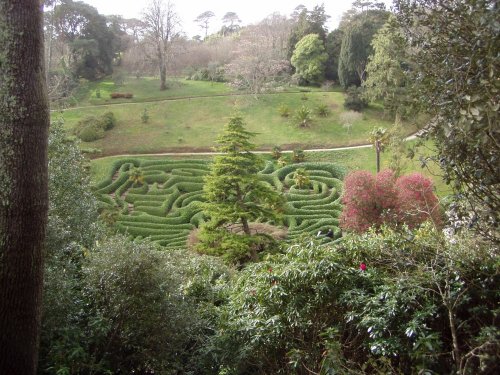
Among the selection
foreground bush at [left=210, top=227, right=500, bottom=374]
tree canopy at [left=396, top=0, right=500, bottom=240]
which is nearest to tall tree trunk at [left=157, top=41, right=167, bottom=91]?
foreground bush at [left=210, top=227, right=500, bottom=374]

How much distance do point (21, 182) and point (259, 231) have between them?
17502 millimetres

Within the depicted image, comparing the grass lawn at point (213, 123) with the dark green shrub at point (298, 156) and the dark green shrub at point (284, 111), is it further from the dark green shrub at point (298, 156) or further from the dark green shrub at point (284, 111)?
the dark green shrub at point (298, 156)

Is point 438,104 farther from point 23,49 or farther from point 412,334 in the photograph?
point 23,49

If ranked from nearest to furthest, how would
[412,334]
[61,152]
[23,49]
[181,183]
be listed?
[412,334], [23,49], [61,152], [181,183]

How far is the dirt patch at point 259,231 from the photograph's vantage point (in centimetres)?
2218

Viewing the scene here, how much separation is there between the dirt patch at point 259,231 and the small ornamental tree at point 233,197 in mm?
1316

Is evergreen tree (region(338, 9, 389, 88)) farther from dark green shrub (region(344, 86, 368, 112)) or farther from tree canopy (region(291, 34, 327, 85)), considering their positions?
tree canopy (region(291, 34, 327, 85))

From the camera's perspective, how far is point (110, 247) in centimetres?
692

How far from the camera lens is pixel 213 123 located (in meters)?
38.7

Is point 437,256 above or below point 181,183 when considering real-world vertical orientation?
above

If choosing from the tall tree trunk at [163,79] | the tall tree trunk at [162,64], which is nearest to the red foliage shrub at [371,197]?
the tall tree trunk at [162,64]

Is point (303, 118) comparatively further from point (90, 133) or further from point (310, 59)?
point (90, 133)

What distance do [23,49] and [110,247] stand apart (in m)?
2.83

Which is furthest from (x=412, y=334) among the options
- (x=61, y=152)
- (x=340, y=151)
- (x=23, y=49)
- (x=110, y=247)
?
(x=340, y=151)
